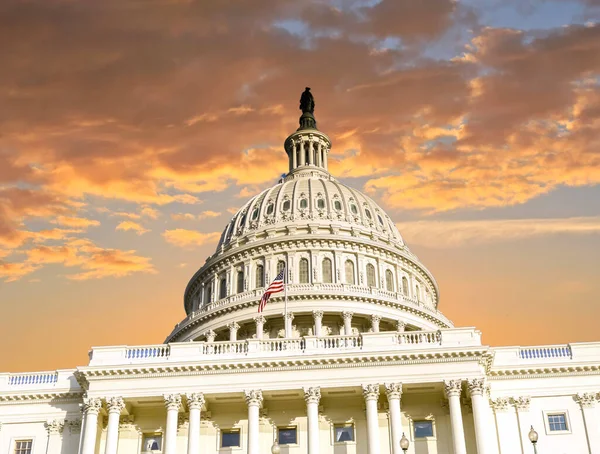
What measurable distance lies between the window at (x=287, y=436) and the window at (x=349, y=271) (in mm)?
33368

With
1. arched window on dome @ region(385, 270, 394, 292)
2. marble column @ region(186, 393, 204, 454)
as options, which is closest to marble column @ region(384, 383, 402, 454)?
marble column @ region(186, 393, 204, 454)

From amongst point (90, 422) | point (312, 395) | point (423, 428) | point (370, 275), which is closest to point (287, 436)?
point (312, 395)

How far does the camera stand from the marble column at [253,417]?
166 ft

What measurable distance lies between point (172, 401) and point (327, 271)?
36890 millimetres

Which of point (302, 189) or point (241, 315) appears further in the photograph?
point (302, 189)

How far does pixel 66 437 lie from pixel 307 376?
16.9 meters

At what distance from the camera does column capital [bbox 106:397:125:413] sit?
2046 inches

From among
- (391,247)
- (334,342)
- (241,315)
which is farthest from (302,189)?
(334,342)

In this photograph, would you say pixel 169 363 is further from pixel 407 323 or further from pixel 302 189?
pixel 302 189

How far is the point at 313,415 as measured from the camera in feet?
168

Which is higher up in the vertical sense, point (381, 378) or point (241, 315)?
point (241, 315)

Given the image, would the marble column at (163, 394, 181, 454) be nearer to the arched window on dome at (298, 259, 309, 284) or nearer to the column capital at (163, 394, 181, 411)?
the column capital at (163, 394, 181, 411)

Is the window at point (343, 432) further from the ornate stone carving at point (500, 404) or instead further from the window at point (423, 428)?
the ornate stone carving at point (500, 404)

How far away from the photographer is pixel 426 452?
171 feet
